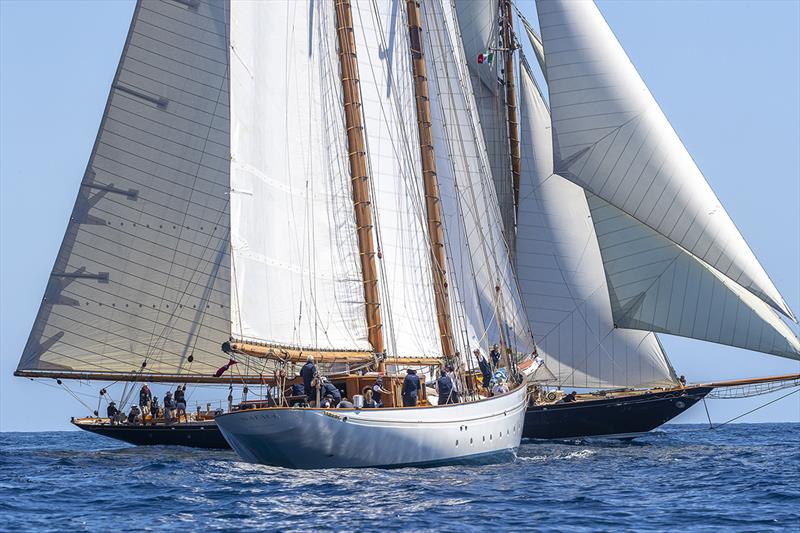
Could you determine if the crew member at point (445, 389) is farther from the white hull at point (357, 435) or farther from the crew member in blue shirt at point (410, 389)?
the crew member in blue shirt at point (410, 389)

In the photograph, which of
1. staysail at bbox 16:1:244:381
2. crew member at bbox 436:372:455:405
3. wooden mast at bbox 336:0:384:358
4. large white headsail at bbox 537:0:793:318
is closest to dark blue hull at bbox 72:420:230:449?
staysail at bbox 16:1:244:381

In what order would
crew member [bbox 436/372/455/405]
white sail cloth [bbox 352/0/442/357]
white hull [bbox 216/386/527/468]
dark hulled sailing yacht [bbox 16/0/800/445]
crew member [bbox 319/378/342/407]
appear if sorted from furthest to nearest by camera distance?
dark hulled sailing yacht [bbox 16/0/800/445]
white sail cloth [bbox 352/0/442/357]
crew member [bbox 436/372/455/405]
crew member [bbox 319/378/342/407]
white hull [bbox 216/386/527/468]

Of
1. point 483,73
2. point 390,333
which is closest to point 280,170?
point 390,333

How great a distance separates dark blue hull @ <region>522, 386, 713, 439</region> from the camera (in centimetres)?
5006

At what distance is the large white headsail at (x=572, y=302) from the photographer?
162 ft

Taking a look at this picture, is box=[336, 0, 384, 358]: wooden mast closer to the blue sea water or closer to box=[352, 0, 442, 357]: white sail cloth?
box=[352, 0, 442, 357]: white sail cloth

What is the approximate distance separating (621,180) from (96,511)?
24769 mm

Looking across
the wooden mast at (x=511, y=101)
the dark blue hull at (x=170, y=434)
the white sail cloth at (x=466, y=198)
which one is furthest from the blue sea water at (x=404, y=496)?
the wooden mast at (x=511, y=101)

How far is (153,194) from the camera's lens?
41.7 m

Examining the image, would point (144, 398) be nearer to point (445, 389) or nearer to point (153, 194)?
point (153, 194)

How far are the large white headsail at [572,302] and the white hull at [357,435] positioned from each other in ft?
49.7

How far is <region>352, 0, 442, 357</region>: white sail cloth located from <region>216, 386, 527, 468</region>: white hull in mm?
4525

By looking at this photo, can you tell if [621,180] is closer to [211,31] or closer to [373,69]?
[373,69]

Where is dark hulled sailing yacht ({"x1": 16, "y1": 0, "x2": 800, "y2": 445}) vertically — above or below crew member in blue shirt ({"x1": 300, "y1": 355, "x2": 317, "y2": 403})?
above
